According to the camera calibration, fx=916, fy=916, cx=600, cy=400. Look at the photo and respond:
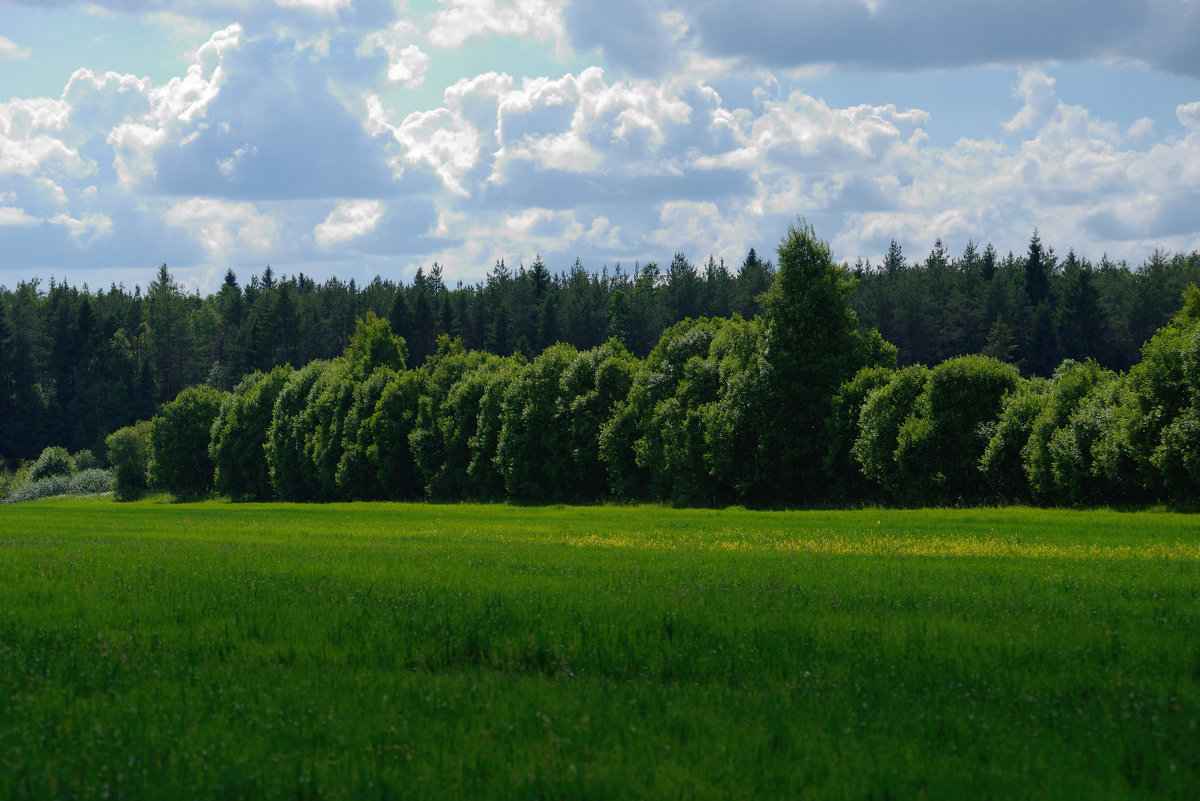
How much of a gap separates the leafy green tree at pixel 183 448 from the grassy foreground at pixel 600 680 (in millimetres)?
84925

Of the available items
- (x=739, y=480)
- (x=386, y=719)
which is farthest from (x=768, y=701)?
(x=739, y=480)

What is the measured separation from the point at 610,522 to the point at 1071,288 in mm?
126006

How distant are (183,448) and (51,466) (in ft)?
102

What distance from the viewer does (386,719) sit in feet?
28.9

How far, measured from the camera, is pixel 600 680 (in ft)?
33.7

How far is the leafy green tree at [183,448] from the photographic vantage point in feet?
318

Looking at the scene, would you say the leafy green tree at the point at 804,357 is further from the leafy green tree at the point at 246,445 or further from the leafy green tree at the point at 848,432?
the leafy green tree at the point at 246,445

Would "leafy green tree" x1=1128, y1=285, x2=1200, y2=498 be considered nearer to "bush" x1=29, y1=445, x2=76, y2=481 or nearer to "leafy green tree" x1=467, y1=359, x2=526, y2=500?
"leafy green tree" x1=467, y1=359, x2=526, y2=500

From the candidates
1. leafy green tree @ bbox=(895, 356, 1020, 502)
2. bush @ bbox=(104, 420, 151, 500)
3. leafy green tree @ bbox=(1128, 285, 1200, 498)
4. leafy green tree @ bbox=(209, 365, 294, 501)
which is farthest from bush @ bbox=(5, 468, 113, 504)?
leafy green tree @ bbox=(1128, 285, 1200, 498)

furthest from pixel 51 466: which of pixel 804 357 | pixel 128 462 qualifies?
pixel 804 357

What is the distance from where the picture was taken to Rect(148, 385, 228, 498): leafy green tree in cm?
9688

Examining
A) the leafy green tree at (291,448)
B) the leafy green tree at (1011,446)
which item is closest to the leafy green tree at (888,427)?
the leafy green tree at (1011,446)

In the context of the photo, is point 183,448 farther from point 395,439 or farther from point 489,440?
point 489,440

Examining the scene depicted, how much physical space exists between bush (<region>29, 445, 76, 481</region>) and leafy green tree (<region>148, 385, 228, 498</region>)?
86.5 ft
